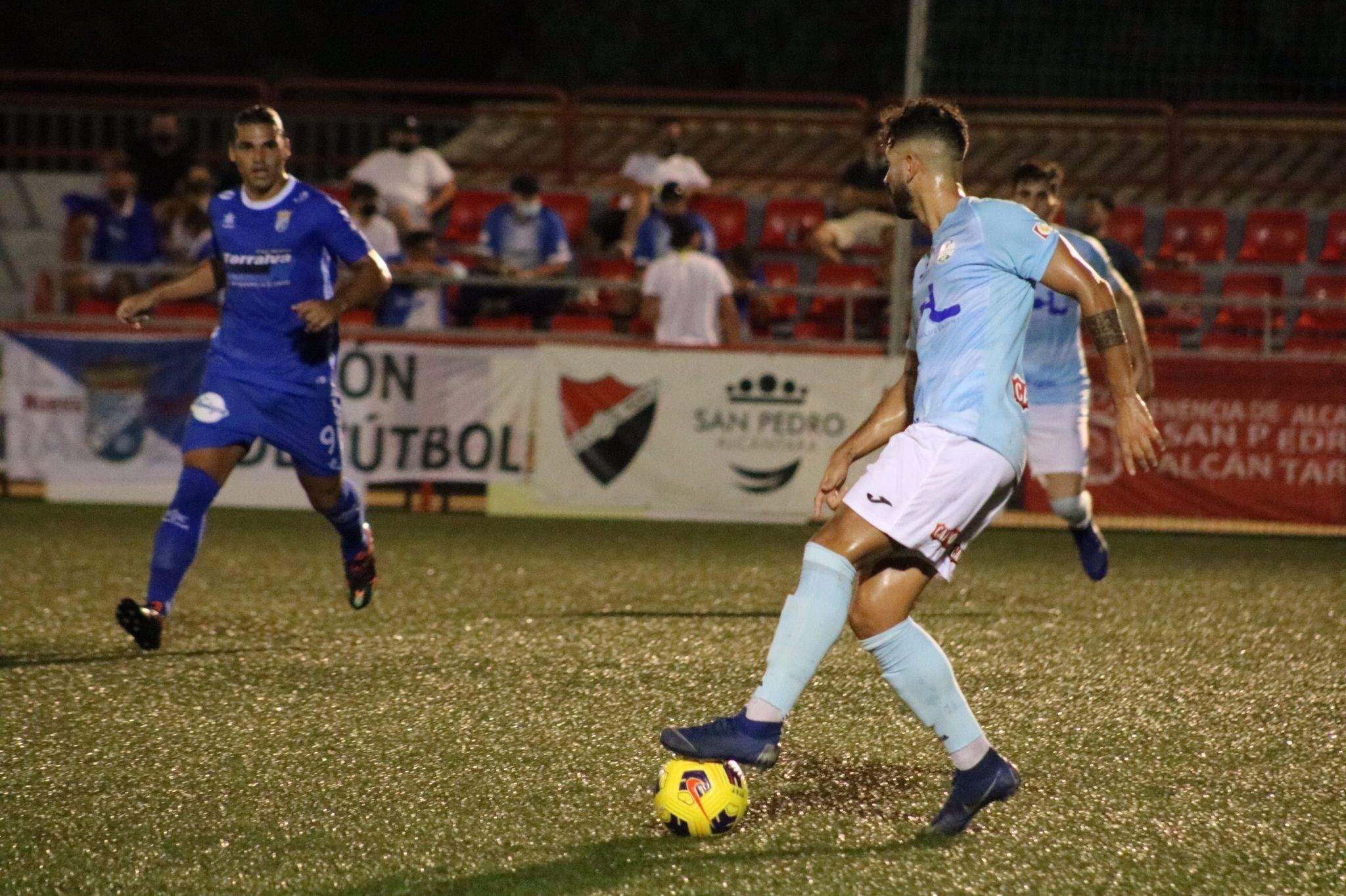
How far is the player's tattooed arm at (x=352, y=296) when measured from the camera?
6223 mm

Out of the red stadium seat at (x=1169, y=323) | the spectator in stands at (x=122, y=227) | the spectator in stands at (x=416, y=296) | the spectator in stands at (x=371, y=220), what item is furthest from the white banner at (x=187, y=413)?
the red stadium seat at (x=1169, y=323)

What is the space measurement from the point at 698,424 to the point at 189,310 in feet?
15.1

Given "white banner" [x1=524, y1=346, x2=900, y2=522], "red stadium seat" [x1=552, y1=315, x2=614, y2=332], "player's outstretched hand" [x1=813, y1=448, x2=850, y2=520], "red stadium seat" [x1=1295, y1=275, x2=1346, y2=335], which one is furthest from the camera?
"red stadium seat" [x1=552, y1=315, x2=614, y2=332]

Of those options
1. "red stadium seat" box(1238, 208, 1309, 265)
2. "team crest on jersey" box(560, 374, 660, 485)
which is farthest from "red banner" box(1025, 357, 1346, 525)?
"red stadium seat" box(1238, 208, 1309, 265)

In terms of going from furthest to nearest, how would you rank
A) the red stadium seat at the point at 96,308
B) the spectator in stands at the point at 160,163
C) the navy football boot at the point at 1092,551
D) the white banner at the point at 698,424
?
the spectator in stands at the point at 160,163 < the red stadium seat at the point at 96,308 < the white banner at the point at 698,424 < the navy football boot at the point at 1092,551

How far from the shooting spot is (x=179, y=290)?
655cm

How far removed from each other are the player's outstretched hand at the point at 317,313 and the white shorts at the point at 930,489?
9.37ft

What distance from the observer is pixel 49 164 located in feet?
57.3

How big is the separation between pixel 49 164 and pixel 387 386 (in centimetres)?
853

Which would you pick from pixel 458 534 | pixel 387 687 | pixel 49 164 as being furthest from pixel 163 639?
pixel 49 164

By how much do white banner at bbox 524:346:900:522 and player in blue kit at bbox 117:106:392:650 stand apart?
168 inches

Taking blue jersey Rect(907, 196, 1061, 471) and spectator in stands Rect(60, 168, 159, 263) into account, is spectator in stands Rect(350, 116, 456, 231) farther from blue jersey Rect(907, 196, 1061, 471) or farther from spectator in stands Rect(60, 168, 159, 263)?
blue jersey Rect(907, 196, 1061, 471)

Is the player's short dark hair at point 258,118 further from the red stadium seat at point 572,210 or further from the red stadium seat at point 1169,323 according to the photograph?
the red stadium seat at point 572,210

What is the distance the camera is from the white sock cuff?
394cm
